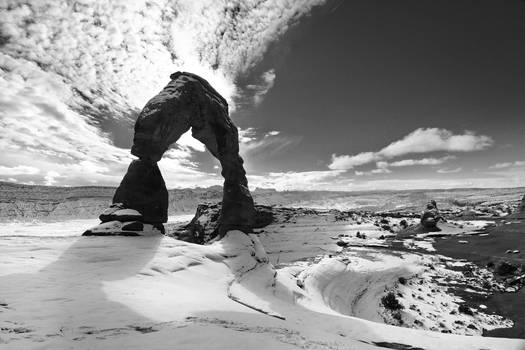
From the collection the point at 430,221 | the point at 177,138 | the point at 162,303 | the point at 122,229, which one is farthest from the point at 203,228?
the point at 430,221

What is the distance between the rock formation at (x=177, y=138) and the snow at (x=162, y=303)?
3.25 meters

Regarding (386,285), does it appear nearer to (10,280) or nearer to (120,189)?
(120,189)

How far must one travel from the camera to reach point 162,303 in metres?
9.91

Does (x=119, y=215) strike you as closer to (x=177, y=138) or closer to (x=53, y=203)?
(x=177, y=138)

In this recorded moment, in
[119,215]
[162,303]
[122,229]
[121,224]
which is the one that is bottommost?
[162,303]

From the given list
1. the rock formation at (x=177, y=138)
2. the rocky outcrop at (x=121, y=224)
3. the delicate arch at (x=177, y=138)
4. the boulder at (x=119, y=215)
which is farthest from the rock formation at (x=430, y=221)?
the boulder at (x=119, y=215)

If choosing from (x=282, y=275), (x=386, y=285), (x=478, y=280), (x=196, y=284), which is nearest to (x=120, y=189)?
(x=196, y=284)

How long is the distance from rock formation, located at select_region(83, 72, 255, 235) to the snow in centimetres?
325

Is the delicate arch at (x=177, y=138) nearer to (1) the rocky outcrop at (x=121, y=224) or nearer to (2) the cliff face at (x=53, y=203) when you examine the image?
(1) the rocky outcrop at (x=121, y=224)

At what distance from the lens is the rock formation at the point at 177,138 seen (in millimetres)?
19797

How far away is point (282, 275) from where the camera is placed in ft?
73.2

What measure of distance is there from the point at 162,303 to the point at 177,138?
50.1ft

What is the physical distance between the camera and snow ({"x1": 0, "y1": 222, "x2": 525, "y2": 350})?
23.1ft

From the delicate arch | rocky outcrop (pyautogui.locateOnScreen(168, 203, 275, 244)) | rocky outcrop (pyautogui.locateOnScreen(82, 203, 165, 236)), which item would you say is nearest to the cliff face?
rocky outcrop (pyautogui.locateOnScreen(168, 203, 275, 244))
